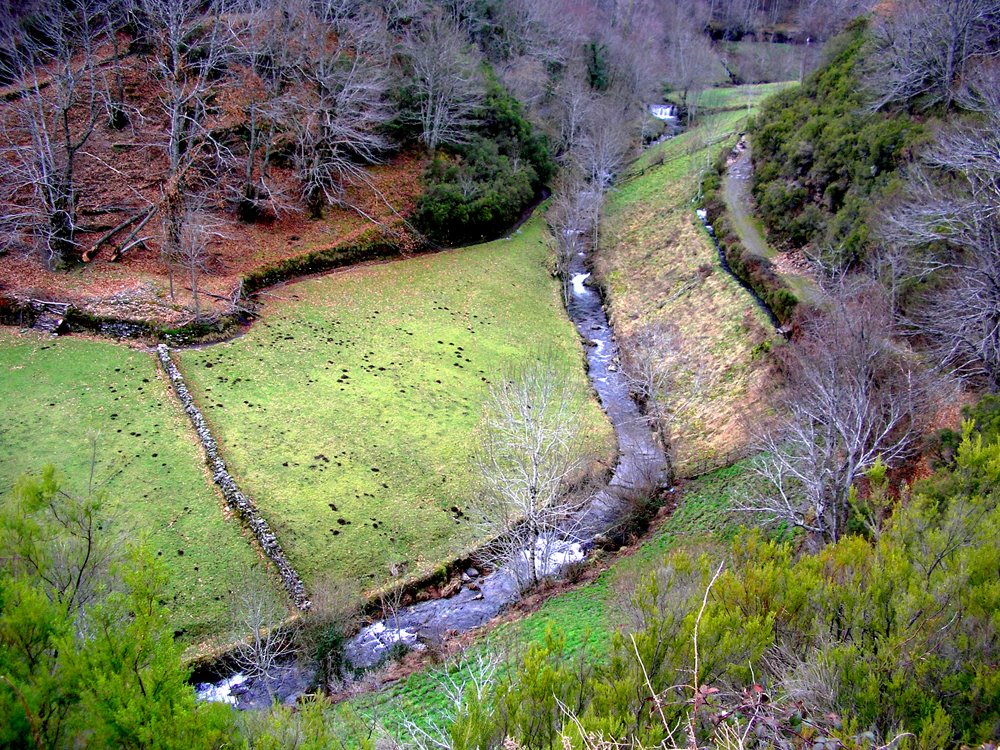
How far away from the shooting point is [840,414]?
1892cm

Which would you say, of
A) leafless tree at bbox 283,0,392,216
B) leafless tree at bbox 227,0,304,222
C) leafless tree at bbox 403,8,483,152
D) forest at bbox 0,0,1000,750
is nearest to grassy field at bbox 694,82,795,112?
forest at bbox 0,0,1000,750

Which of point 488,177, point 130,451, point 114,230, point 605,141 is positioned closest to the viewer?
point 130,451

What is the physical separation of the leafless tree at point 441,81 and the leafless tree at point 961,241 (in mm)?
26593

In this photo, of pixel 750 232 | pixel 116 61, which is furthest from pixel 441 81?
pixel 750 232

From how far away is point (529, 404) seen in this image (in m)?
23.3

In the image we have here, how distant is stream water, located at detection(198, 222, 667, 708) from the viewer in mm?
18109

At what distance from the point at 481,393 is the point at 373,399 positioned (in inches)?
→ 191

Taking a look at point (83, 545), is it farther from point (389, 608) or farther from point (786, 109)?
point (786, 109)

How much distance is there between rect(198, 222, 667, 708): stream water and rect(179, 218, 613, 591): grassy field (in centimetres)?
126

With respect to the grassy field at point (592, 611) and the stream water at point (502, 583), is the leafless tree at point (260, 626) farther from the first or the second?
the grassy field at point (592, 611)

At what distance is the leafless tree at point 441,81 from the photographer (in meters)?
41.9

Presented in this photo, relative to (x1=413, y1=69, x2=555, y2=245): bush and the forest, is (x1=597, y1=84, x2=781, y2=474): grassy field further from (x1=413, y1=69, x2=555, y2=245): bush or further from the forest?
(x1=413, y1=69, x2=555, y2=245): bush

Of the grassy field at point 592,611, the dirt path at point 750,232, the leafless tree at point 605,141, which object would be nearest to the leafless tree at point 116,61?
the leafless tree at point 605,141

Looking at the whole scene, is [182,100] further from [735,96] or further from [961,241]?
[735,96]
